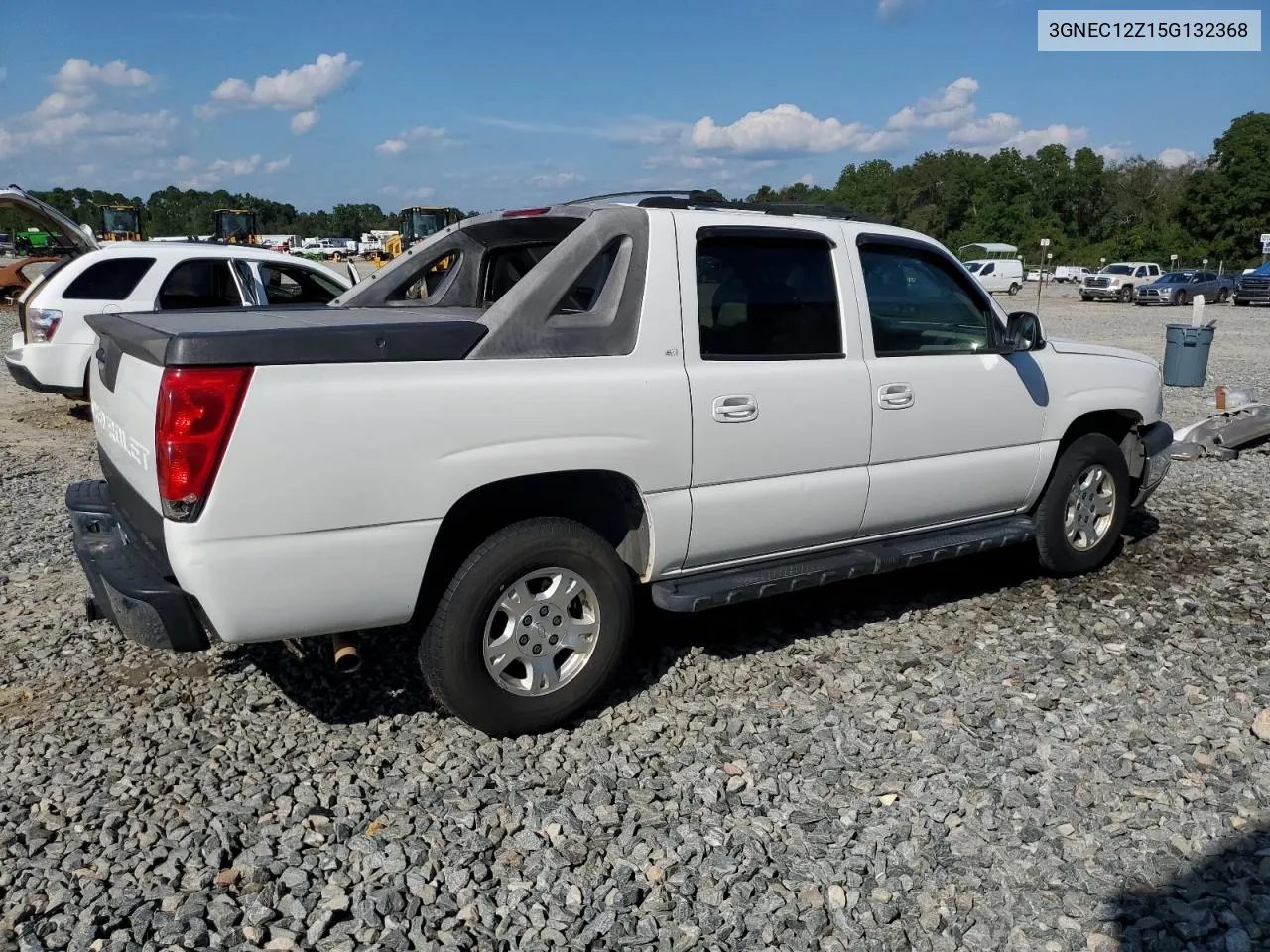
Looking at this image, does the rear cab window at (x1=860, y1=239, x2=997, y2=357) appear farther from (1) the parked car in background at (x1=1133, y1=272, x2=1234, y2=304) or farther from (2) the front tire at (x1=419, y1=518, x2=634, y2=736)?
(1) the parked car in background at (x1=1133, y1=272, x2=1234, y2=304)

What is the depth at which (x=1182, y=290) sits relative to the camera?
39344mm

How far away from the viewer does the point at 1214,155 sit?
83.3 metres

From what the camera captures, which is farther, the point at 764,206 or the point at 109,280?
the point at 109,280

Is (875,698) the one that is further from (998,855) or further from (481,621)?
(481,621)

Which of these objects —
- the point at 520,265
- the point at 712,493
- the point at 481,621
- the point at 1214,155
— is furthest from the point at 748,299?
the point at 1214,155

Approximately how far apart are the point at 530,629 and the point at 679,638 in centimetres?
132

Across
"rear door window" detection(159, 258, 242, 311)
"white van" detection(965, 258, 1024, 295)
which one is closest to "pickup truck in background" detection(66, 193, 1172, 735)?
"rear door window" detection(159, 258, 242, 311)

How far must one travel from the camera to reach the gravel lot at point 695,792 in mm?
2963

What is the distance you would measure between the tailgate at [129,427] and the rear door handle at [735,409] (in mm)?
1990

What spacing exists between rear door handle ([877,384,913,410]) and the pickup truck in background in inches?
0.4

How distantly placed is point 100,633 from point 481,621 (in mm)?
2201

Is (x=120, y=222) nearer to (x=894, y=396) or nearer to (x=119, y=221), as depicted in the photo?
(x=119, y=221)

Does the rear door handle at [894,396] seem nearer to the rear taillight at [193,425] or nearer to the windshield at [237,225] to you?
the rear taillight at [193,425]

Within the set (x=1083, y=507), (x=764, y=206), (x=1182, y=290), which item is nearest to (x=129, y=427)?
(x=764, y=206)
